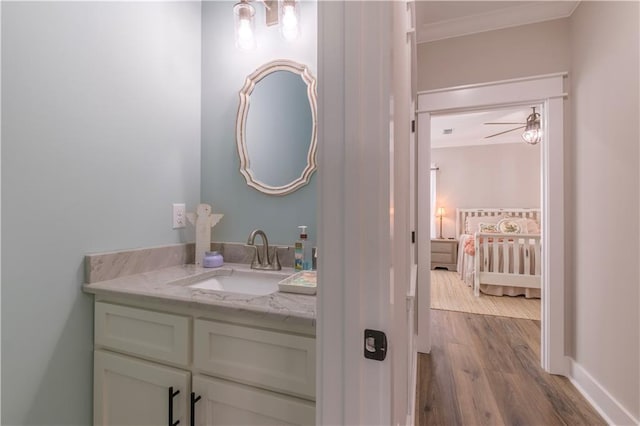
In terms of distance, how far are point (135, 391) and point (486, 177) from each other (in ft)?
21.0

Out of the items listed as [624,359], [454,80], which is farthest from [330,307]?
[454,80]

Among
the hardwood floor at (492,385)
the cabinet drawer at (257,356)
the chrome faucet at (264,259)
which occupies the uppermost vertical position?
the chrome faucet at (264,259)

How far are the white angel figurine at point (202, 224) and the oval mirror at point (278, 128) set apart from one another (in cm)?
26

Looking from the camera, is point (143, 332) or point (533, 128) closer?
point (143, 332)

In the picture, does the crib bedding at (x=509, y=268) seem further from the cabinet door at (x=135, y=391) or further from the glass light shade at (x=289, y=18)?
the cabinet door at (x=135, y=391)

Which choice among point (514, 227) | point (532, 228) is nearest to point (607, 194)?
point (514, 227)

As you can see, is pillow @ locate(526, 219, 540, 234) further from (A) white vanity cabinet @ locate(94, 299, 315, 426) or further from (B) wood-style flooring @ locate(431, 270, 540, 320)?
(A) white vanity cabinet @ locate(94, 299, 315, 426)

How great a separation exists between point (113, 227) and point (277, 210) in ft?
2.31

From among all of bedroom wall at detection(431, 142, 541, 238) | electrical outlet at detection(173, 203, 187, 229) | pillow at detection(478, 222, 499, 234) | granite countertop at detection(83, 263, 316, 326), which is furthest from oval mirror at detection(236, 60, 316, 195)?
bedroom wall at detection(431, 142, 541, 238)

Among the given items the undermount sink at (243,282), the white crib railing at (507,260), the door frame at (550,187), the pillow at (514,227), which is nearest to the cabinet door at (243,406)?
the undermount sink at (243,282)

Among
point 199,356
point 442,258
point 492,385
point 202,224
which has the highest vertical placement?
point 202,224

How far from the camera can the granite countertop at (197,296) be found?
2.78 ft

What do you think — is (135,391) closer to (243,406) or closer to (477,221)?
Result: (243,406)

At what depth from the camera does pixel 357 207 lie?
515mm
